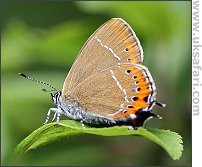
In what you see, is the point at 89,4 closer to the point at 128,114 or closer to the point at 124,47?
the point at 124,47

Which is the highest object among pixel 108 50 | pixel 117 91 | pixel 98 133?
pixel 108 50

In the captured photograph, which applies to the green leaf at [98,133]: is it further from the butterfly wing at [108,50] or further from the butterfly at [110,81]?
the butterfly wing at [108,50]

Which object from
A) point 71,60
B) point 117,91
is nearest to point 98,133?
point 117,91

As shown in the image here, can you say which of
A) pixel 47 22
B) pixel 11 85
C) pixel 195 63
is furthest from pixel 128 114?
pixel 47 22

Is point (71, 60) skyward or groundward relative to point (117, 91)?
skyward

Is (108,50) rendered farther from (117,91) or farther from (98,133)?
(98,133)

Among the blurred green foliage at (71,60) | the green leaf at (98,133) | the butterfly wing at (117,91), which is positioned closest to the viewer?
the green leaf at (98,133)

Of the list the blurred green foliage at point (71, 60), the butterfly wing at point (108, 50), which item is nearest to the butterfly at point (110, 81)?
the butterfly wing at point (108, 50)
